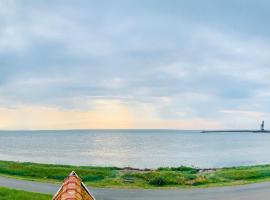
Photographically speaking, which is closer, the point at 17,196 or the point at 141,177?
the point at 17,196

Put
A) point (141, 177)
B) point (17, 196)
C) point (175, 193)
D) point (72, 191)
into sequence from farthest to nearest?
point (141, 177), point (175, 193), point (17, 196), point (72, 191)

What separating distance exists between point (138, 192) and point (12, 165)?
990 inches

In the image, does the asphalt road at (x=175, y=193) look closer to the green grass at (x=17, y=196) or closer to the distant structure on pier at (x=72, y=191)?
the green grass at (x=17, y=196)

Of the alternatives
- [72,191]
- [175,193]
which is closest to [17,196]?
[175,193]

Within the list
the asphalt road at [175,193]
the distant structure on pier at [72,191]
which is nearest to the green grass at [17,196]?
the asphalt road at [175,193]

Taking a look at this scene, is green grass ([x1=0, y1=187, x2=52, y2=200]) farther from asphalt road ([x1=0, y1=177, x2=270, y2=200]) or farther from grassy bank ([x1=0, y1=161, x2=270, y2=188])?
grassy bank ([x1=0, y1=161, x2=270, y2=188])

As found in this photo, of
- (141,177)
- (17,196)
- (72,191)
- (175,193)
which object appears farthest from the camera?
(141,177)

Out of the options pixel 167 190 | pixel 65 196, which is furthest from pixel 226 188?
pixel 65 196

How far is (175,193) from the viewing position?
33219 millimetres

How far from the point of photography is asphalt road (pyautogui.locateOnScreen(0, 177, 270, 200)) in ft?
100

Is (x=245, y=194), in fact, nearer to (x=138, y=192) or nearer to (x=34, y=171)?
(x=138, y=192)

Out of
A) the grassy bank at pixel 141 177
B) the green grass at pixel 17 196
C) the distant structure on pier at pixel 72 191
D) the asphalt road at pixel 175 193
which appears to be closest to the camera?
the distant structure on pier at pixel 72 191

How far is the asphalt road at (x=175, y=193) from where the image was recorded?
3055 cm

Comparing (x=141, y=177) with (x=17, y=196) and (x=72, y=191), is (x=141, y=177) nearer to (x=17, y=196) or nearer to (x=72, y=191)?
(x=17, y=196)
